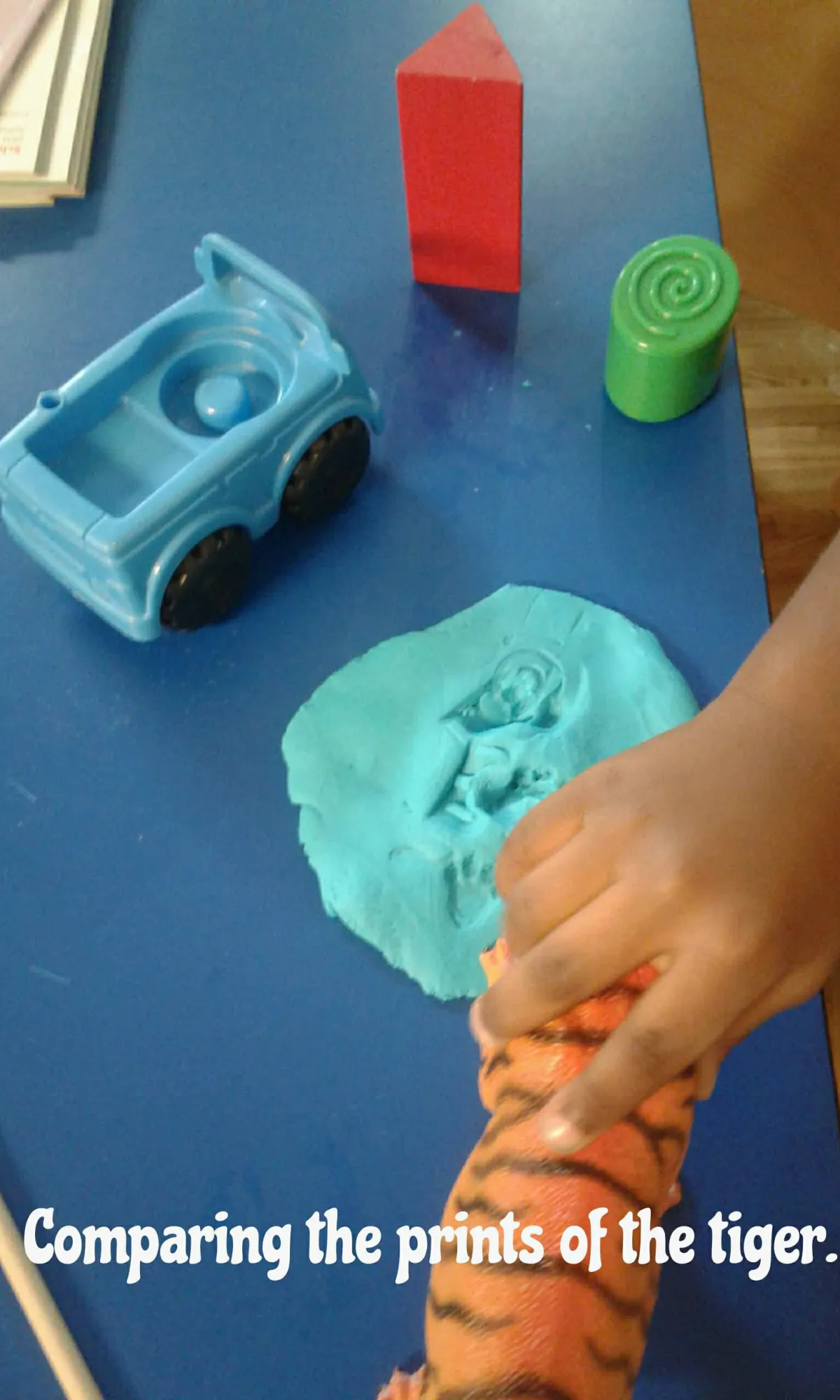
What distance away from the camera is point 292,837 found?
0.60m

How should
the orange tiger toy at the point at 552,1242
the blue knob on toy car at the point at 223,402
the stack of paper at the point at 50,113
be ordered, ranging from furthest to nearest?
1. the stack of paper at the point at 50,113
2. the blue knob on toy car at the point at 223,402
3. the orange tiger toy at the point at 552,1242

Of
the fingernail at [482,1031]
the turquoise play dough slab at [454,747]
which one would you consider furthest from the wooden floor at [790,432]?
the fingernail at [482,1031]

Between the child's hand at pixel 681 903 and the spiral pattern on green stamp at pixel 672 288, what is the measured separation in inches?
11.9

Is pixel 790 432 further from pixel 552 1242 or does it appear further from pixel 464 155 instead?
pixel 552 1242

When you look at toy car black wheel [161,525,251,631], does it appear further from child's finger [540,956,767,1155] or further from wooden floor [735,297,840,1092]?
wooden floor [735,297,840,1092]

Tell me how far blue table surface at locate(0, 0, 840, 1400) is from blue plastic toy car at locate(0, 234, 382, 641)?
0.05 meters

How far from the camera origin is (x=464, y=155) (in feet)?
2.09

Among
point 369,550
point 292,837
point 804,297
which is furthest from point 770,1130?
point 804,297

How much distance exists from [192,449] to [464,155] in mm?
252

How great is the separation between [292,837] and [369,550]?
0.65 ft

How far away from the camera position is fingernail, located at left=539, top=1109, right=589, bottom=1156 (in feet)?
1.19

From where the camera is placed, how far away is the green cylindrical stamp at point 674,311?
24.5 inches

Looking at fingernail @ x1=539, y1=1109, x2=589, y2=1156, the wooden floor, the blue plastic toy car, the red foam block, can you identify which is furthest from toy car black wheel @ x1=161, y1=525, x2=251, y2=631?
the wooden floor

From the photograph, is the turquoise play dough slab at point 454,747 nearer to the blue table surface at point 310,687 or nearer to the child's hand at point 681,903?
the blue table surface at point 310,687
